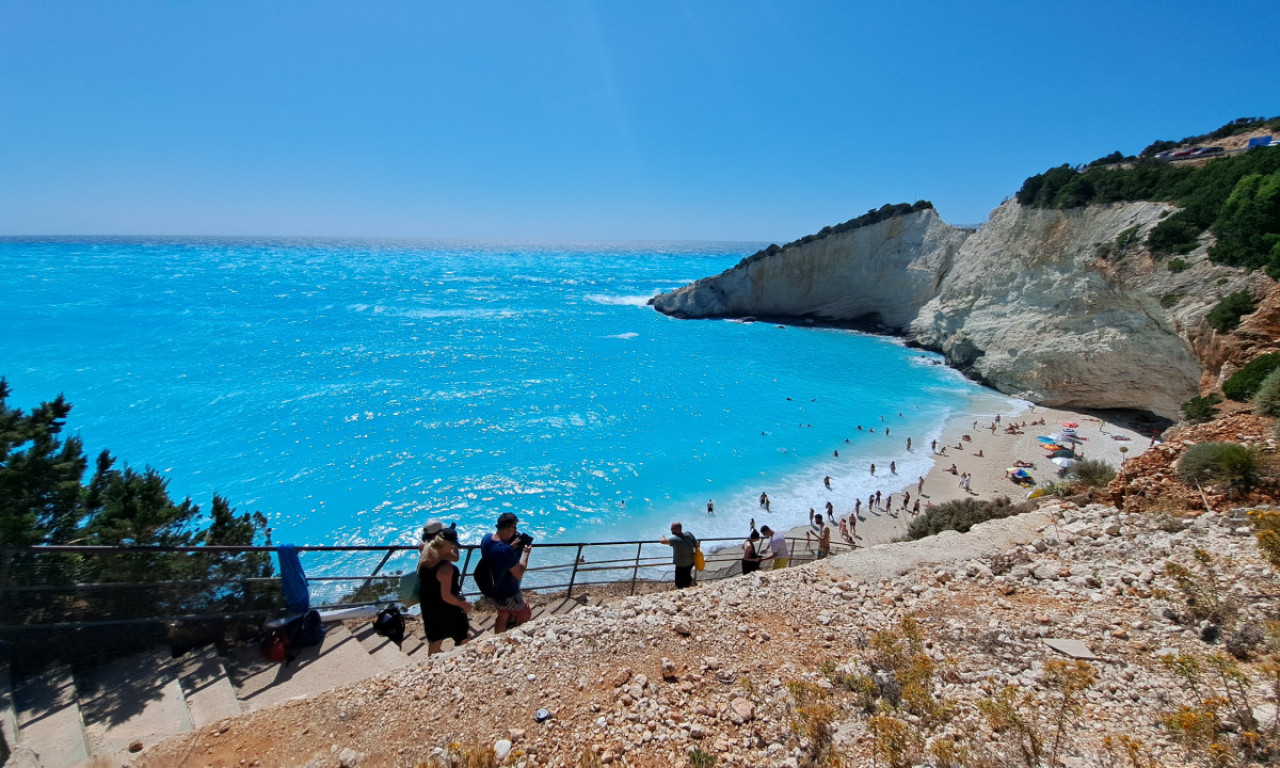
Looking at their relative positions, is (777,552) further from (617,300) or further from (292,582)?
(617,300)

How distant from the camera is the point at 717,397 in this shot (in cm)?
3684

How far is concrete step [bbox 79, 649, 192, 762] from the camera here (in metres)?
4.08

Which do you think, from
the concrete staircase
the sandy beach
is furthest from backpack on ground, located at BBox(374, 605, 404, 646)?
the sandy beach

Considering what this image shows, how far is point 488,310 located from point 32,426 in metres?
71.7

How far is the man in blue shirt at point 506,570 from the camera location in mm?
5340

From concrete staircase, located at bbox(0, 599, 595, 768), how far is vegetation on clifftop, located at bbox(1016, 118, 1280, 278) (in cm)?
2623

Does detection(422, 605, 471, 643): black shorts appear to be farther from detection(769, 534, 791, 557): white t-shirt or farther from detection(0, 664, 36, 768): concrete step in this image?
detection(769, 534, 791, 557): white t-shirt

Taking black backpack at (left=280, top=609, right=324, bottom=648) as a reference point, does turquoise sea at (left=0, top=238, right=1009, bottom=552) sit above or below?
below

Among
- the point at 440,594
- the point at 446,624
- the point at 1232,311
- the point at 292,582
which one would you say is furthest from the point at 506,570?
the point at 1232,311

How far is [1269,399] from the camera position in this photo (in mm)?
9648

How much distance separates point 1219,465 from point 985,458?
2034cm

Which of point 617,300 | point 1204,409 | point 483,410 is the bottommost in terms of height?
point 483,410

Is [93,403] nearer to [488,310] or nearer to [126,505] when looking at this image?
[126,505]

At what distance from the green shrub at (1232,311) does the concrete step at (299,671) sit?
23.6 metres
